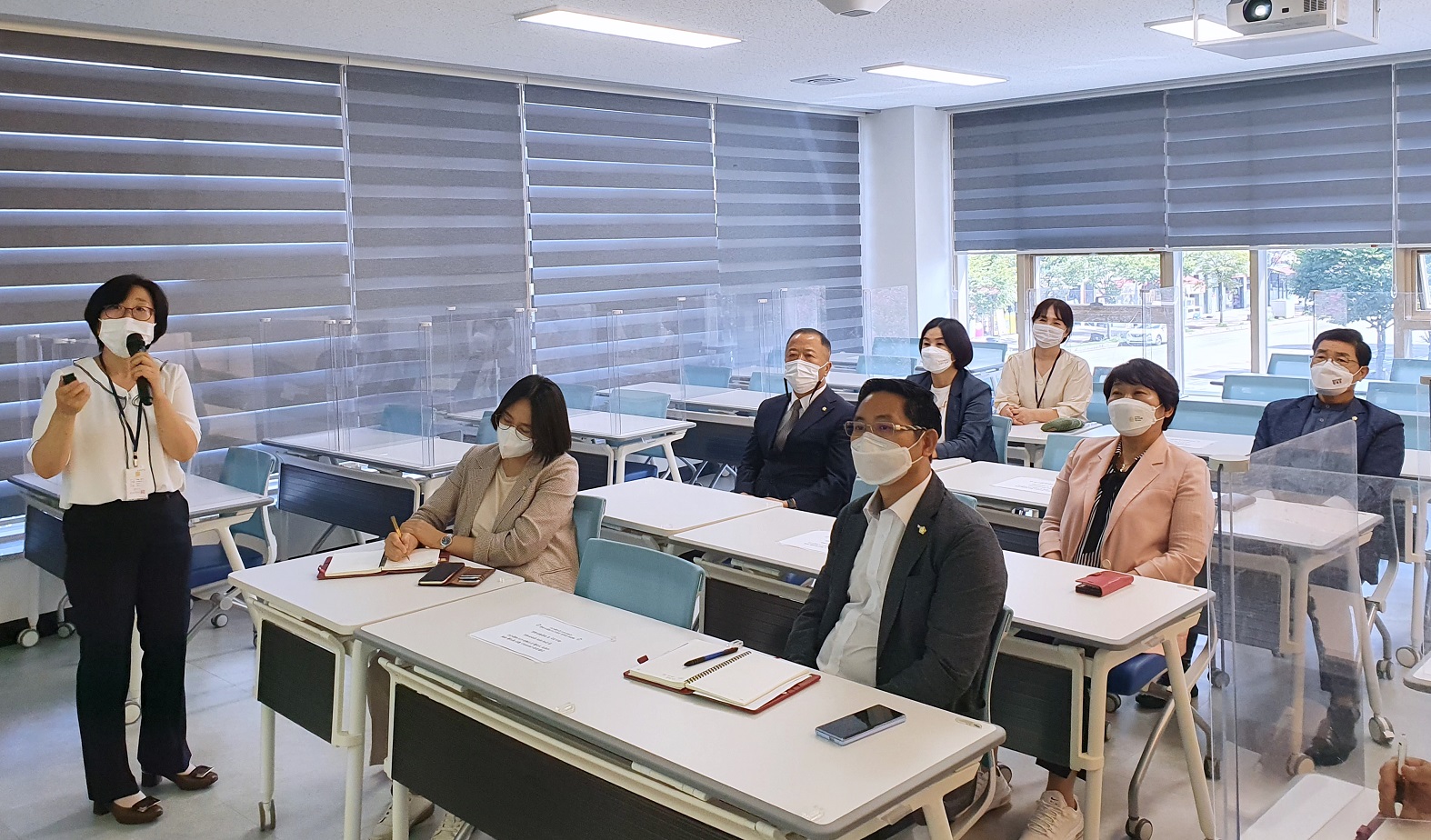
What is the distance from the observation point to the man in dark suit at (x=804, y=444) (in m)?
4.54

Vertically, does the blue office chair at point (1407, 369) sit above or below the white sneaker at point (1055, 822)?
above

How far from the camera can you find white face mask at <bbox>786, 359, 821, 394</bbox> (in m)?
4.65

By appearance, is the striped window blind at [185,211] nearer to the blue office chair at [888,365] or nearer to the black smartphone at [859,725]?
the blue office chair at [888,365]

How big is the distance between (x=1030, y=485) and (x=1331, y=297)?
417 cm

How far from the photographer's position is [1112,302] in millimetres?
8750

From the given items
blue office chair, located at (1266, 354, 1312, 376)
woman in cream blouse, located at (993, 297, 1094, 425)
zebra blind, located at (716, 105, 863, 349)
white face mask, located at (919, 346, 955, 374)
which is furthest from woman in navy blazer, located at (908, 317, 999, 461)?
zebra blind, located at (716, 105, 863, 349)

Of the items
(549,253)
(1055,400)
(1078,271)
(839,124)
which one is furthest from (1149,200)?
(549,253)

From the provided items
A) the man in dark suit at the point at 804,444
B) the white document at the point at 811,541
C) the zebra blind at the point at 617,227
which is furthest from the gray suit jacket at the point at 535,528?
the zebra blind at the point at 617,227

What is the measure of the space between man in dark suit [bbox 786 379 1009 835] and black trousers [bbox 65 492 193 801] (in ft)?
6.06

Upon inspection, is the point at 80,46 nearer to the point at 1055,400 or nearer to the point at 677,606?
the point at 677,606

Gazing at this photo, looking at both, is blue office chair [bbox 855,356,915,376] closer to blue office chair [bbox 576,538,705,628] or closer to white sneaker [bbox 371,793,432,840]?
blue office chair [bbox 576,538,705,628]

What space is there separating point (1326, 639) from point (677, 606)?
1448mm

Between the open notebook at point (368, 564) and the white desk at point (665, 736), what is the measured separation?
46 cm

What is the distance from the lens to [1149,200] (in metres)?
8.33
